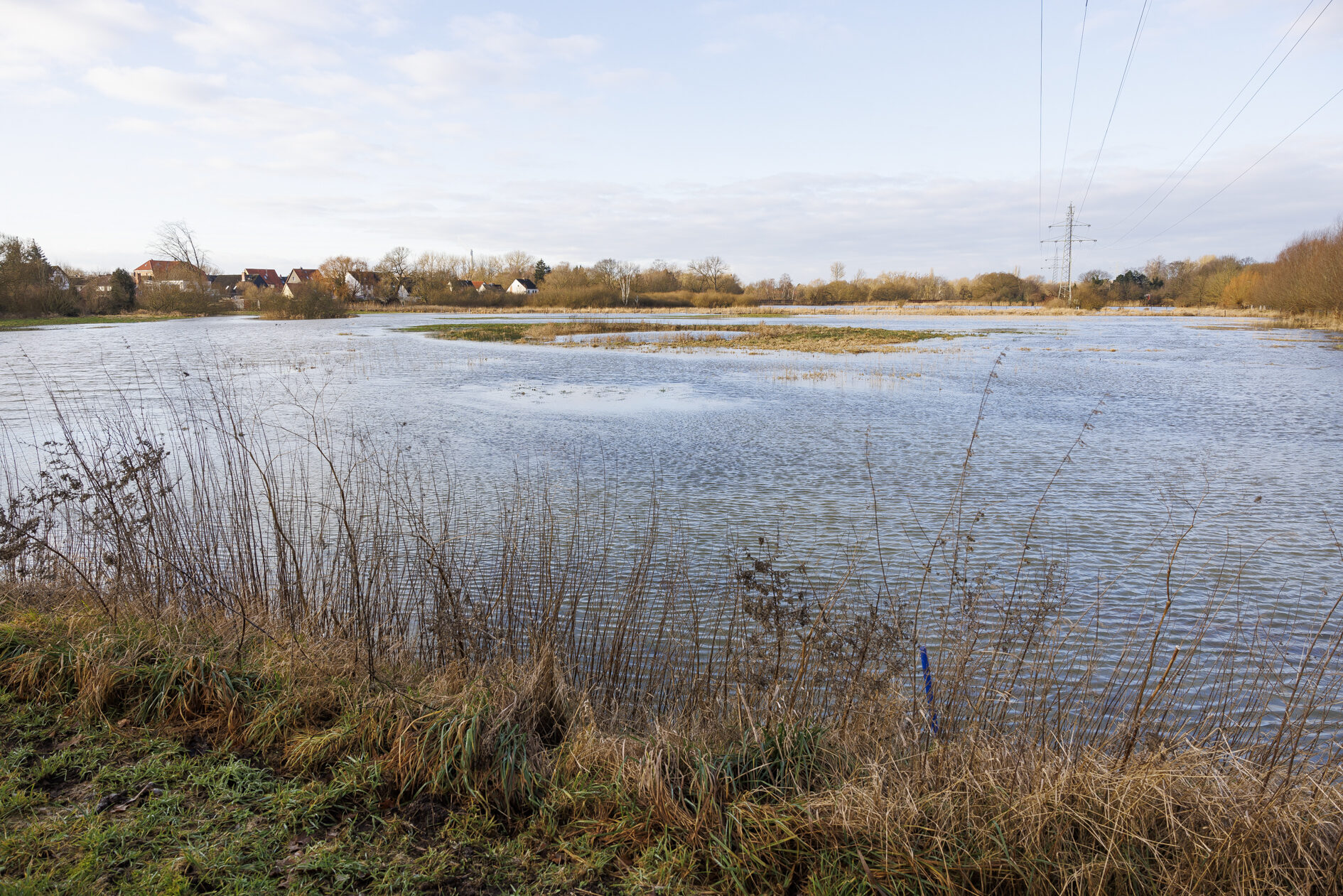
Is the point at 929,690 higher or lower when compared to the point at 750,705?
higher

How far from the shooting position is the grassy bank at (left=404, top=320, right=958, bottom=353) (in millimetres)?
35969

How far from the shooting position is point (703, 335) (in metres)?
43.9

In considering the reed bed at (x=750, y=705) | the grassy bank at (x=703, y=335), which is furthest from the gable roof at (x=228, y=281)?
the reed bed at (x=750, y=705)

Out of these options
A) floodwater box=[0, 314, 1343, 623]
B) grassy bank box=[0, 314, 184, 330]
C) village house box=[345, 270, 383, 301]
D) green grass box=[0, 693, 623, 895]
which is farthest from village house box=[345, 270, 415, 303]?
green grass box=[0, 693, 623, 895]

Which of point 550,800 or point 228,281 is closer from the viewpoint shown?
point 550,800

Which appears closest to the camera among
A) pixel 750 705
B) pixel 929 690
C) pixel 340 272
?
pixel 929 690

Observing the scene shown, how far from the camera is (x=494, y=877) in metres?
3.11

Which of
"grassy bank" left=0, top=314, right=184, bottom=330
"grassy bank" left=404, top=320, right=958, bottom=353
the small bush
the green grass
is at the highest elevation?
the small bush

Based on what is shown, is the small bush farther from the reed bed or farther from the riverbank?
the riverbank

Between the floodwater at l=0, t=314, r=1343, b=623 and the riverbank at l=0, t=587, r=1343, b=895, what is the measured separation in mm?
3170

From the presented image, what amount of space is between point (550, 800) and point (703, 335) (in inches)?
1628

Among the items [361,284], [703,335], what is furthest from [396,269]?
[703,335]

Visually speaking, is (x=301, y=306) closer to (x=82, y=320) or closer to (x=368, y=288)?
(x=82, y=320)

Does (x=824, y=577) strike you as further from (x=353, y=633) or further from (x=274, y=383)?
(x=274, y=383)
